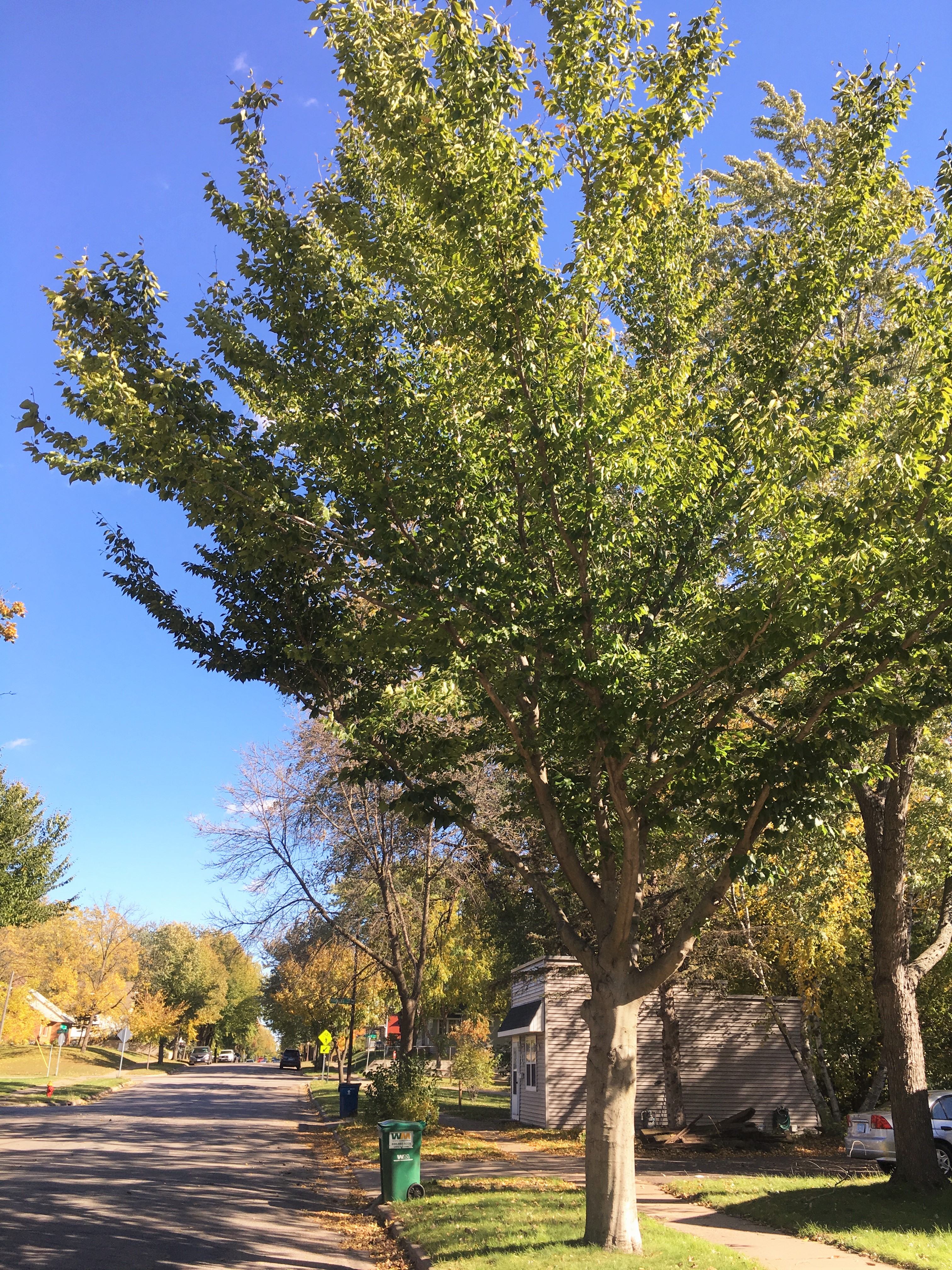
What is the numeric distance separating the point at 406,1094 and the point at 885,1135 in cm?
1018

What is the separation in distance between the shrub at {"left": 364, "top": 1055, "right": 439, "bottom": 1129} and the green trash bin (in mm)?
8731

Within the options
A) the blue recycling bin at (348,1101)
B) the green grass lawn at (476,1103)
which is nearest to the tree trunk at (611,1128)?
the green grass lawn at (476,1103)

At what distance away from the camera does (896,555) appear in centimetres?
673

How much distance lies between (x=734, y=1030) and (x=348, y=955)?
22151 millimetres

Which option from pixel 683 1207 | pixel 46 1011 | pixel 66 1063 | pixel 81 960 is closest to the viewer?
pixel 683 1207

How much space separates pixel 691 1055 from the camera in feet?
74.0

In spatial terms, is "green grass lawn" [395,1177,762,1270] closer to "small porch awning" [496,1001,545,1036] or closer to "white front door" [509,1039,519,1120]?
"small porch awning" [496,1001,545,1036]

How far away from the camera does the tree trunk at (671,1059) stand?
20250mm

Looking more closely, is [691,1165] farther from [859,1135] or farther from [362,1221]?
[362,1221]

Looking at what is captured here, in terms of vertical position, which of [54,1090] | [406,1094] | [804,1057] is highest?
[804,1057]

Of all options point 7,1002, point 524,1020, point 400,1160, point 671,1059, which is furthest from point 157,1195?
point 7,1002

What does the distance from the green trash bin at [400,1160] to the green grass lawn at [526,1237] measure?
0.20 metres

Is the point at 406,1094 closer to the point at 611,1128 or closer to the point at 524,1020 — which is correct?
the point at 524,1020

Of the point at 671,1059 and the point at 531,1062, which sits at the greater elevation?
the point at 671,1059
